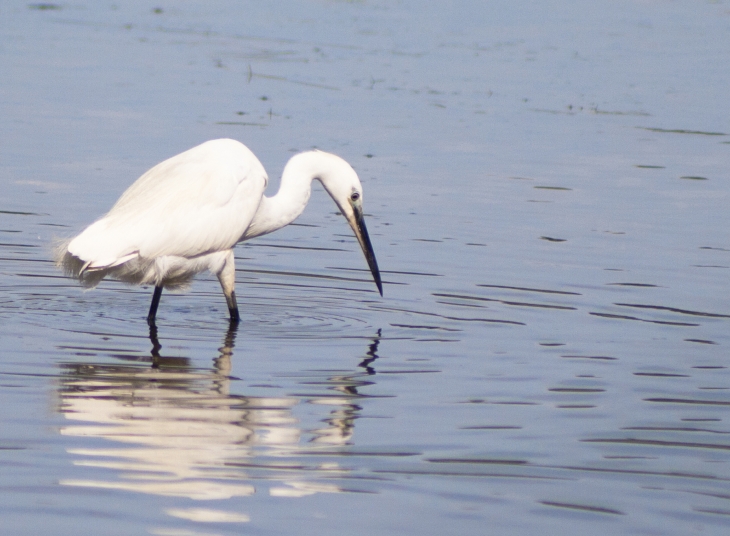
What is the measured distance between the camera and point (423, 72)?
18.1m

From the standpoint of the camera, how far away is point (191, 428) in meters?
5.55

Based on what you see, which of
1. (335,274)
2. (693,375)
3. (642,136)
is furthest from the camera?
(642,136)

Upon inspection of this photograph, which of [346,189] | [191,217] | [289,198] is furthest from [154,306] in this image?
[346,189]

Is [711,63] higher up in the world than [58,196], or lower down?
higher up

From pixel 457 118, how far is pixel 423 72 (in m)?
2.94

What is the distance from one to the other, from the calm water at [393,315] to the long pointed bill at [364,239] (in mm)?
158

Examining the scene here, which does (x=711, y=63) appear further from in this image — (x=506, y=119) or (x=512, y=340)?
(x=512, y=340)

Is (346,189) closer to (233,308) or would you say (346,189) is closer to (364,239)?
(364,239)

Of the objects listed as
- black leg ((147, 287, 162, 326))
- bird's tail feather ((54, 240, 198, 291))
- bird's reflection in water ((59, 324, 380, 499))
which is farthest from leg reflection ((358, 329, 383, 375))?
black leg ((147, 287, 162, 326))

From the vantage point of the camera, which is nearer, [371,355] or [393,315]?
[371,355]

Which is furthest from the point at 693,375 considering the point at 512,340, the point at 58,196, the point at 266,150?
the point at 266,150

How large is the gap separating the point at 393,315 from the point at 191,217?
146 centimetres

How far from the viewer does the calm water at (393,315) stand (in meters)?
4.85

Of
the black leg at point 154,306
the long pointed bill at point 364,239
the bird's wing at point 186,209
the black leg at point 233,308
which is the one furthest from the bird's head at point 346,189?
the black leg at point 154,306
